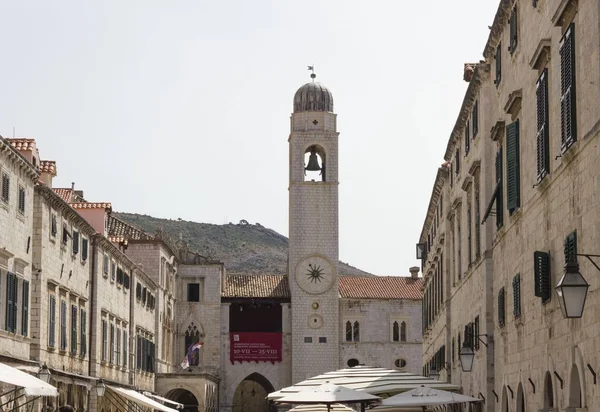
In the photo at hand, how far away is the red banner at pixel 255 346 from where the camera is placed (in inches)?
3201

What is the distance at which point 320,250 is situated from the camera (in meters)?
82.9

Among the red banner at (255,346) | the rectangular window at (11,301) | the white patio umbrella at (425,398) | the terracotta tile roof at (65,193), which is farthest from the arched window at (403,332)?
the white patio umbrella at (425,398)

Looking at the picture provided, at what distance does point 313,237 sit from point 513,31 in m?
61.7

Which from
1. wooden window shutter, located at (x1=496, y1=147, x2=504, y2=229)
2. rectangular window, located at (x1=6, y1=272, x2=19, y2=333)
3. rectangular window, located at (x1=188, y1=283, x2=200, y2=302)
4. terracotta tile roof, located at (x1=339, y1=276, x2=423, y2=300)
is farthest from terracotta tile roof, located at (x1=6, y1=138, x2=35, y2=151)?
terracotta tile roof, located at (x1=339, y1=276, x2=423, y2=300)

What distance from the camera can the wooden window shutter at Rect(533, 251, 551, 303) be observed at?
58.4 feet

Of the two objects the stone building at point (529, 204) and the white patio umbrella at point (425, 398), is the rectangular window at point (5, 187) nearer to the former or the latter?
the white patio umbrella at point (425, 398)

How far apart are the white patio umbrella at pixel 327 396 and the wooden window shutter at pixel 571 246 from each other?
27.9 feet

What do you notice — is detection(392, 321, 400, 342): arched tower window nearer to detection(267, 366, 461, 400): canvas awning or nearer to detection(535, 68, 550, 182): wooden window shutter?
detection(267, 366, 461, 400): canvas awning

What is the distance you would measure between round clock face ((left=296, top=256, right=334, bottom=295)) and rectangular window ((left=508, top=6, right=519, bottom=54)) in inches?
2394

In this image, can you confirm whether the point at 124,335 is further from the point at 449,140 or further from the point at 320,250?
the point at 320,250

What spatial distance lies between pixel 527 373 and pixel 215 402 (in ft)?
193

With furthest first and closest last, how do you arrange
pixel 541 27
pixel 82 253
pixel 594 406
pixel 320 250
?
pixel 320 250 < pixel 82 253 < pixel 541 27 < pixel 594 406

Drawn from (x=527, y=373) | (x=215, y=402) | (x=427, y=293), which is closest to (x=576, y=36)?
(x=527, y=373)

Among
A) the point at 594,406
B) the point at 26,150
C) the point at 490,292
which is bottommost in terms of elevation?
the point at 594,406
